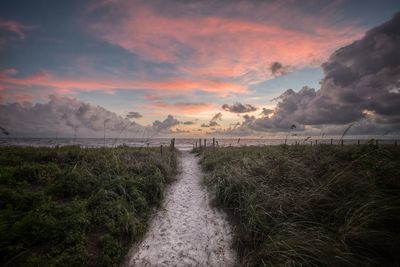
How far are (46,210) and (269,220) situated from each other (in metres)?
6.07

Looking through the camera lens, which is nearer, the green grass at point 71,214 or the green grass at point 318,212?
the green grass at point 318,212

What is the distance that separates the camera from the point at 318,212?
4910mm

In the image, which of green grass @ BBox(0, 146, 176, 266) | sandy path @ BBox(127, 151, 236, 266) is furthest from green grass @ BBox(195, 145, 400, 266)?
green grass @ BBox(0, 146, 176, 266)

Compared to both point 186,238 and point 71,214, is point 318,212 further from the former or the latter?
point 71,214

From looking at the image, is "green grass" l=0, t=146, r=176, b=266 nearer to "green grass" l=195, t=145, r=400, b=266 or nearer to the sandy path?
the sandy path


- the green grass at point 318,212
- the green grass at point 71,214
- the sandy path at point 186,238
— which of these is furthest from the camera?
the sandy path at point 186,238

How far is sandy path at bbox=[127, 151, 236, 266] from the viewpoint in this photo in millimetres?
4984

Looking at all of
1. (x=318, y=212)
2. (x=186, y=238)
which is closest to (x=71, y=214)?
(x=186, y=238)

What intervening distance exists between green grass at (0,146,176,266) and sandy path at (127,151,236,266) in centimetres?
46

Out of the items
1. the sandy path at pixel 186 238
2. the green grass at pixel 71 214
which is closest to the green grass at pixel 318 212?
the sandy path at pixel 186 238

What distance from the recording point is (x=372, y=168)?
550cm

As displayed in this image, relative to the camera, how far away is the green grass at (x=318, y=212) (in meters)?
3.41

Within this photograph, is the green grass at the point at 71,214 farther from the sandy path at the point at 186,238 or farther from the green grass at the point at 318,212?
the green grass at the point at 318,212

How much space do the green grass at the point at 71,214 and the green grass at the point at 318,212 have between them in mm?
3162
